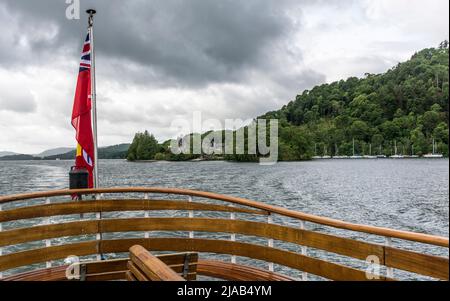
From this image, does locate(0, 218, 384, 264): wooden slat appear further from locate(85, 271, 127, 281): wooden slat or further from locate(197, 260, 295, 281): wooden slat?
locate(85, 271, 127, 281): wooden slat

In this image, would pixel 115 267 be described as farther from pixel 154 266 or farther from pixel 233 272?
pixel 233 272

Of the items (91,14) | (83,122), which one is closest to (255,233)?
(83,122)

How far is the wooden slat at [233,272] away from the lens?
440cm

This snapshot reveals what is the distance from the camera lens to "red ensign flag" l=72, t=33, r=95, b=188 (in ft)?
26.2

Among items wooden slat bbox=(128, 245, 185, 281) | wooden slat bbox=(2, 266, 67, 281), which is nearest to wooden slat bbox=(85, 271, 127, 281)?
wooden slat bbox=(128, 245, 185, 281)

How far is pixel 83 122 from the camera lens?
804cm

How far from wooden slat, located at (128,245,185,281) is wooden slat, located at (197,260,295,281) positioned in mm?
1906

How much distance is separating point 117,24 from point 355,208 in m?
26.7

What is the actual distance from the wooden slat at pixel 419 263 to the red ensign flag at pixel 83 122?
6.51m

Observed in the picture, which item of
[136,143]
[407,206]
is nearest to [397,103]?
[136,143]

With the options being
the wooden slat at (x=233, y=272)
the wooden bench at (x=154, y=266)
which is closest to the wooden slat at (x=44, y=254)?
the wooden slat at (x=233, y=272)

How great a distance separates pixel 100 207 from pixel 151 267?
2.93m

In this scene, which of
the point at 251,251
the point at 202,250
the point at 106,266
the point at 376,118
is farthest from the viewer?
the point at 376,118
